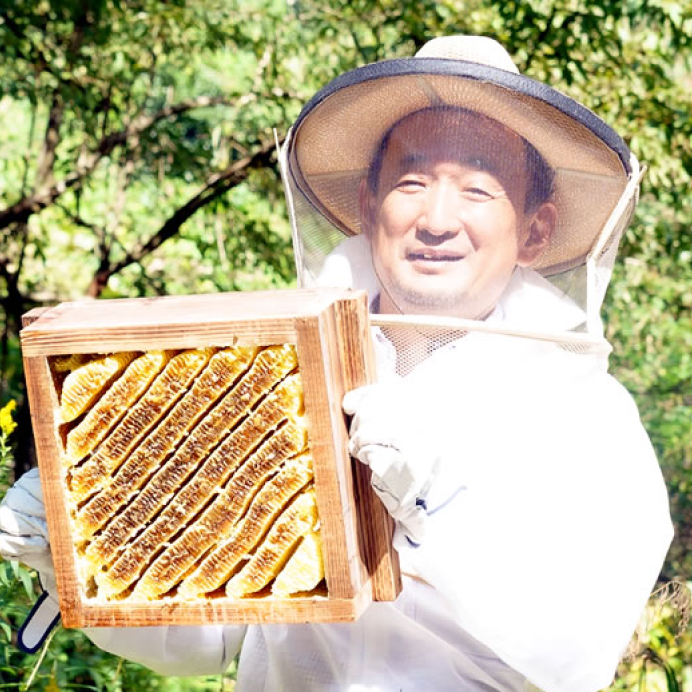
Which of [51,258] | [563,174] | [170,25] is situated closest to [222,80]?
[51,258]

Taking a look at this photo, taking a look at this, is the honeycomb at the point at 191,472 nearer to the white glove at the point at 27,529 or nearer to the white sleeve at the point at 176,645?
the white glove at the point at 27,529

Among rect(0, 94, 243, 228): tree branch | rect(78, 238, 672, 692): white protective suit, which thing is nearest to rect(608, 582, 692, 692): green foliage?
rect(78, 238, 672, 692): white protective suit

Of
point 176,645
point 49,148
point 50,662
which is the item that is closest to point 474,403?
point 176,645

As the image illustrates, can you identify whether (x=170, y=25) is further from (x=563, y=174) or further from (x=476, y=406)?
(x=476, y=406)

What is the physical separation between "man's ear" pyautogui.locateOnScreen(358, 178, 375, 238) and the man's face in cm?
7

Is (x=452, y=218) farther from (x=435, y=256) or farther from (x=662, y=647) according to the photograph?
(x=662, y=647)

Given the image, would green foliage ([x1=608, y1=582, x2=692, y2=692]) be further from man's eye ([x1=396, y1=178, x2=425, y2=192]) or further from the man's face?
man's eye ([x1=396, y1=178, x2=425, y2=192])

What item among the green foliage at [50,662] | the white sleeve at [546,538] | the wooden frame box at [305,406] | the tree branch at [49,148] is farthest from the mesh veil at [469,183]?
the tree branch at [49,148]

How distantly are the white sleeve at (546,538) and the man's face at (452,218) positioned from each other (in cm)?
23

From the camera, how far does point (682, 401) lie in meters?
6.30

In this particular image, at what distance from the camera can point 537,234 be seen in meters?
1.95

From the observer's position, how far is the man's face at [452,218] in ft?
5.93

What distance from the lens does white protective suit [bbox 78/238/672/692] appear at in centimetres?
155

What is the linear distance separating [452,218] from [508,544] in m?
0.55
